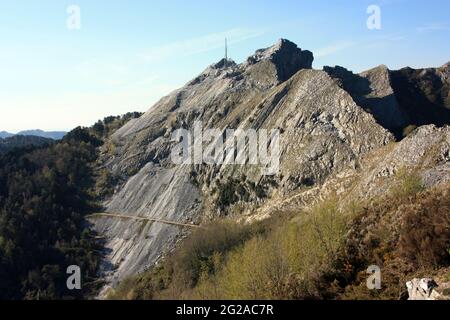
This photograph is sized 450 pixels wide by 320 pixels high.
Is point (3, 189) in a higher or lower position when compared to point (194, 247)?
higher

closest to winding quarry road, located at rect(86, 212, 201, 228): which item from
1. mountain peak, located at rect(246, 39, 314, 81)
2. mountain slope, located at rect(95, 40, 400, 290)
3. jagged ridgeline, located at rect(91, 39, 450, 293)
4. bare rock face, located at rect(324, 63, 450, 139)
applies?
jagged ridgeline, located at rect(91, 39, 450, 293)

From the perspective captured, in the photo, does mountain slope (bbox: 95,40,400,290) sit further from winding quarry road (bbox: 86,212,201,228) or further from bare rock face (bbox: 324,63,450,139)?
bare rock face (bbox: 324,63,450,139)

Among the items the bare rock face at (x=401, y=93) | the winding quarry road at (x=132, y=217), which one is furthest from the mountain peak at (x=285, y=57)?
the winding quarry road at (x=132, y=217)

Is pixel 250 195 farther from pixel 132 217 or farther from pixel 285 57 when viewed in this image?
pixel 285 57

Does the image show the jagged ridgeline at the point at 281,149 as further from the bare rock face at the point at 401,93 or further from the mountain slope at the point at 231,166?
the bare rock face at the point at 401,93

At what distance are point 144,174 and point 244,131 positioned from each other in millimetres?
21587

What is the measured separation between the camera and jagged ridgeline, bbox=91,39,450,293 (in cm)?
5850

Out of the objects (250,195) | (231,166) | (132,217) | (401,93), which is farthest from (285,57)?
(132,217)

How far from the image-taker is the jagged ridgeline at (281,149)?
192ft

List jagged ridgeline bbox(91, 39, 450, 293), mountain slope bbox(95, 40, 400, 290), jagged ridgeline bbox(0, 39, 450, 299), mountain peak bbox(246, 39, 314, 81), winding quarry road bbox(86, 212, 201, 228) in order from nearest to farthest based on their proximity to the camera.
Result: jagged ridgeline bbox(0, 39, 450, 299)
jagged ridgeline bbox(91, 39, 450, 293)
mountain slope bbox(95, 40, 400, 290)
winding quarry road bbox(86, 212, 201, 228)
mountain peak bbox(246, 39, 314, 81)

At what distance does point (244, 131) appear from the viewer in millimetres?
83125

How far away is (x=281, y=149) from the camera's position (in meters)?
73.3
